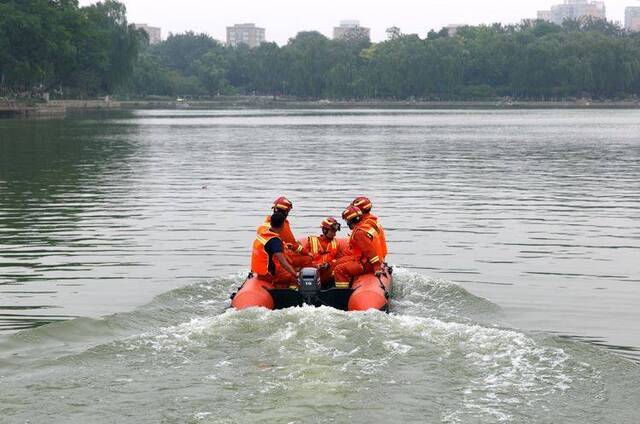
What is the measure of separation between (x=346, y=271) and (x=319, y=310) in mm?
2591

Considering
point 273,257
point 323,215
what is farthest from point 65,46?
point 273,257

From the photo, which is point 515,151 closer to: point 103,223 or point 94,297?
point 103,223

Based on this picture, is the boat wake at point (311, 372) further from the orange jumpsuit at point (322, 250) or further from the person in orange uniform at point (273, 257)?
the orange jumpsuit at point (322, 250)

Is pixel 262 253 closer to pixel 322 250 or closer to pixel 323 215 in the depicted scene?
pixel 322 250

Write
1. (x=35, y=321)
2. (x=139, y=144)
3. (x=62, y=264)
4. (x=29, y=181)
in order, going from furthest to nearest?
(x=139, y=144) < (x=29, y=181) < (x=62, y=264) < (x=35, y=321)

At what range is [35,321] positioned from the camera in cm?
1631

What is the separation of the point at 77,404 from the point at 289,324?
3.50 meters

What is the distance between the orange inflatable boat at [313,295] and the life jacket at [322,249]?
3.39 feet

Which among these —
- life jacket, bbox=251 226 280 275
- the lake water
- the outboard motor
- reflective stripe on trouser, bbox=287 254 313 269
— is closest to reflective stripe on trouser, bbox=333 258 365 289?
reflective stripe on trouser, bbox=287 254 313 269

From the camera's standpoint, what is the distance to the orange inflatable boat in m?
15.5

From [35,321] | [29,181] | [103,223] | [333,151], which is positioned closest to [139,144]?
[333,151]

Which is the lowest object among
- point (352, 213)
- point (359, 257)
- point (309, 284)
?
point (309, 284)

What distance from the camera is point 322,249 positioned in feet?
58.3

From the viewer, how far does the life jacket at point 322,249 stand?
17.6m
